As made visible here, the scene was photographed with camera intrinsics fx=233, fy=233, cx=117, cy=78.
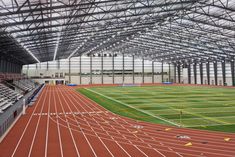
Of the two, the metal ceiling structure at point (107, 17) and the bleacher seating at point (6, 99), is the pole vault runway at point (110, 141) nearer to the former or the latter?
the bleacher seating at point (6, 99)

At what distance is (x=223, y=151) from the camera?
11.9 meters

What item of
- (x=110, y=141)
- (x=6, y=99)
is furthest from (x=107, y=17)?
(x=110, y=141)

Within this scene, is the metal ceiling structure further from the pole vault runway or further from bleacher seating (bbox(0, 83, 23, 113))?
the pole vault runway

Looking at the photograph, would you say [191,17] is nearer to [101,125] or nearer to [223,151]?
[101,125]

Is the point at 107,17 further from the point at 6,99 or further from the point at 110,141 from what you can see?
the point at 110,141

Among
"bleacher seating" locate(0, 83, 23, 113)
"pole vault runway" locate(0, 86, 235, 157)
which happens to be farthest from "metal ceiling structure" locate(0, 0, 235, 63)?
"pole vault runway" locate(0, 86, 235, 157)

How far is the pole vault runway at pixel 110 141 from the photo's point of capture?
11750mm

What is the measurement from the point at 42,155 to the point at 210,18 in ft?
105

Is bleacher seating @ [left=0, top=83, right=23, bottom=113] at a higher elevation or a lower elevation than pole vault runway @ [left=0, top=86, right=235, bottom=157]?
higher

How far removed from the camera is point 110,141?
1366 cm

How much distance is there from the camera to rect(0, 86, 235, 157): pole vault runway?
38.5 feet

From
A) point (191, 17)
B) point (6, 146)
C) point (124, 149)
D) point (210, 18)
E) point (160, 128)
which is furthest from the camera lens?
point (191, 17)

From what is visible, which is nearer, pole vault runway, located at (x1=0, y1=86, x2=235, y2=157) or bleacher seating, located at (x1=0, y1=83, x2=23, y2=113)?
pole vault runway, located at (x1=0, y1=86, x2=235, y2=157)

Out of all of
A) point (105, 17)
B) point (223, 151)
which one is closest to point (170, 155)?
point (223, 151)
